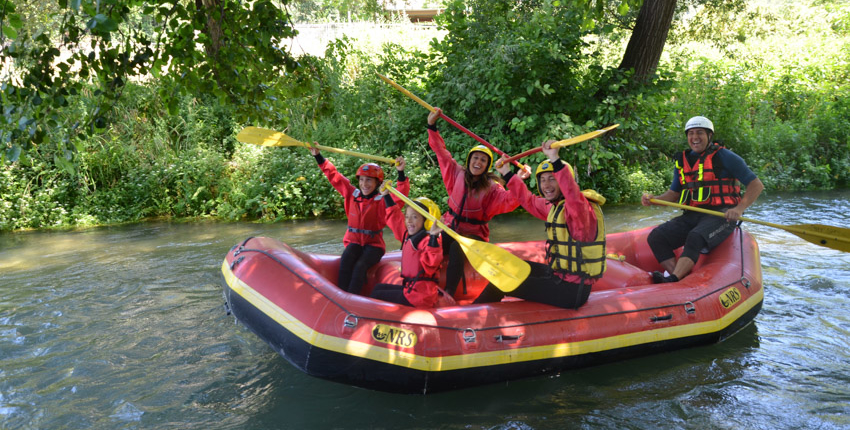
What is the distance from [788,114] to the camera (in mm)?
11805

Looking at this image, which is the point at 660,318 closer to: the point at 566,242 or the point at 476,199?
the point at 566,242

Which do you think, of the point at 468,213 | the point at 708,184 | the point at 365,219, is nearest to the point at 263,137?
the point at 365,219

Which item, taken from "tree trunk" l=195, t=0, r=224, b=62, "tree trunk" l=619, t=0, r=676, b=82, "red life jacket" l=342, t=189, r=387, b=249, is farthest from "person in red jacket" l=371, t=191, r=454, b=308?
"tree trunk" l=619, t=0, r=676, b=82

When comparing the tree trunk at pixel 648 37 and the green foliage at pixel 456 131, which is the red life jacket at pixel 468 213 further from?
the tree trunk at pixel 648 37

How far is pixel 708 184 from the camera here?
4605 millimetres

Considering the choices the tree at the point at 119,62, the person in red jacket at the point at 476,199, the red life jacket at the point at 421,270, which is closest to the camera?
the tree at the point at 119,62

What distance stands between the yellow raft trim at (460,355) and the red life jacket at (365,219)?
3.02 feet

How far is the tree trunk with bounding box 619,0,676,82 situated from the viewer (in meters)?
7.40

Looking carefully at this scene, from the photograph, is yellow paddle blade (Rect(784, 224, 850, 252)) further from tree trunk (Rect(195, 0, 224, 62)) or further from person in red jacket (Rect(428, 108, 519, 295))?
tree trunk (Rect(195, 0, 224, 62))

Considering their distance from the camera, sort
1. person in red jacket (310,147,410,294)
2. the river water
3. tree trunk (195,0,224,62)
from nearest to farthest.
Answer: tree trunk (195,0,224,62) < the river water < person in red jacket (310,147,410,294)

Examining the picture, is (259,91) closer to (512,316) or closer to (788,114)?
(512,316)

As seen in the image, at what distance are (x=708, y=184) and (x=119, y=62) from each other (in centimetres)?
400

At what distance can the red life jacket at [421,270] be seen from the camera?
376cm

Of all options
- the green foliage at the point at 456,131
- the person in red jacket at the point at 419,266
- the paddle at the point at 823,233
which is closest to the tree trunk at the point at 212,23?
the person in red jacket at the point at 419,266
